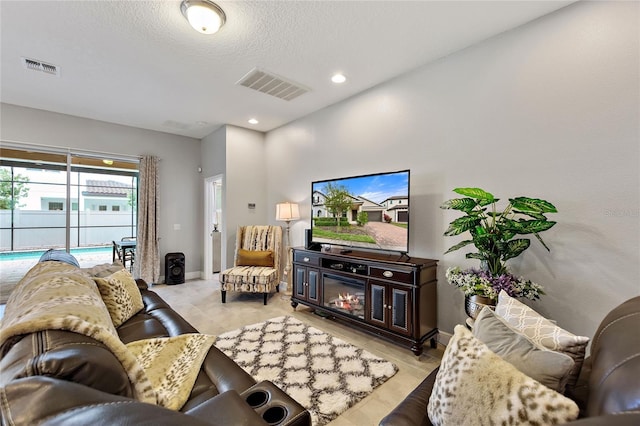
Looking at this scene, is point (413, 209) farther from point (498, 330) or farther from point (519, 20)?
point (498, 330)

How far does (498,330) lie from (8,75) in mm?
5002

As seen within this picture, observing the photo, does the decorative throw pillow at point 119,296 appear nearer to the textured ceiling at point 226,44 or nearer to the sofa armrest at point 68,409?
the sofa armrest at point 68,409

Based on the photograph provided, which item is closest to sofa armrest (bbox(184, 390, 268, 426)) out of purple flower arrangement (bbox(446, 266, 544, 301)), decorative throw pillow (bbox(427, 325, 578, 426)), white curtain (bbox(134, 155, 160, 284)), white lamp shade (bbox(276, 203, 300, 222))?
decorative throw pillow (bbox(427, 325, 578, 426))

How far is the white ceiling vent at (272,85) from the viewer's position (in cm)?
306

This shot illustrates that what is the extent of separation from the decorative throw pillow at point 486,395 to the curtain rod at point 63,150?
18.2 ft

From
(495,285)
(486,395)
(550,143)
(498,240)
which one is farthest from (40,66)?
(550,143)

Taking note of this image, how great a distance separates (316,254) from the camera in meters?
3.38

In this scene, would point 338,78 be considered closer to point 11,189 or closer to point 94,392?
point 94,392

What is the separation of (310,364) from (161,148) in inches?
189

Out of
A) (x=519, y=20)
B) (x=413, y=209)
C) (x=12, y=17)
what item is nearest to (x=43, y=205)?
(x=12, y=17)

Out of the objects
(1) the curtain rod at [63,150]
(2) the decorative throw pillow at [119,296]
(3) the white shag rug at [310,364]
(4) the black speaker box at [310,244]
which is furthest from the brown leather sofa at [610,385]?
(1) the curtain rod at [63,150]

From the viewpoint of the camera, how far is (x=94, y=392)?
1.80 ft

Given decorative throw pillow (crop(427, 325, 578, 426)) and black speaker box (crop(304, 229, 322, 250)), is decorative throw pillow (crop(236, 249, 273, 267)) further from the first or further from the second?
decorative throw pillow (crop(427, 325, 578, 426))

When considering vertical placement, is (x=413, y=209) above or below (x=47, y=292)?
above
